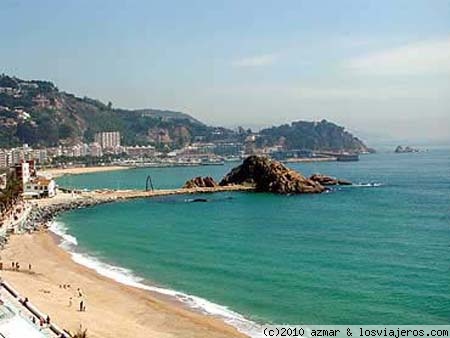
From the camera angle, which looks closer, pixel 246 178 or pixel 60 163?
pixel 246 178

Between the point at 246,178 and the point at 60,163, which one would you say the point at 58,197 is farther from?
the point at 60,163

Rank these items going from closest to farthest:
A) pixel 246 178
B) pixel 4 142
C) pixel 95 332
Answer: pixel 95 332 → pixel 246 178 → pixel 4 142

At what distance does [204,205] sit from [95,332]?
47824 millimetres

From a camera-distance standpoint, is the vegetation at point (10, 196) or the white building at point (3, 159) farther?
the white building at point (3, 159)

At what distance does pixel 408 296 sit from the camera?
27.7 m

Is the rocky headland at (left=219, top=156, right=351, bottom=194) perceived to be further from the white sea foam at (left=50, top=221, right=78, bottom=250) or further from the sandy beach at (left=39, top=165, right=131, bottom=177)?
the sandy beach at (left=39, top=165, right=131, bottom=177)

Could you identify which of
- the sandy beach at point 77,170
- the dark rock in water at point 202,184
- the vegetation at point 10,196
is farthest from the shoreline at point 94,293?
the sandy beach at point 77,170

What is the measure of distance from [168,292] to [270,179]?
5672cm

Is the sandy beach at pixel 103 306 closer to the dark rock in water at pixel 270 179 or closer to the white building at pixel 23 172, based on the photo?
the white building at pixel 23 172

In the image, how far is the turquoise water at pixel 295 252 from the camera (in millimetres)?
26781

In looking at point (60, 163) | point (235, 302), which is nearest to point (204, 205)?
point (235, 302)

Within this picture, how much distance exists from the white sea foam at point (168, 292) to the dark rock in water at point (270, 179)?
41.1 m

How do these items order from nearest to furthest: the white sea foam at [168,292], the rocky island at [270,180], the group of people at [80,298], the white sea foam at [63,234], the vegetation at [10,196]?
the white sea foam at [168,292] → the group of people at [80,298] → the white sea foam at [63,234] → the vegetation at [10,196] → the rocky island at [270,180]

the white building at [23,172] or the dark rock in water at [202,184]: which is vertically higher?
the white building at [23,172]
